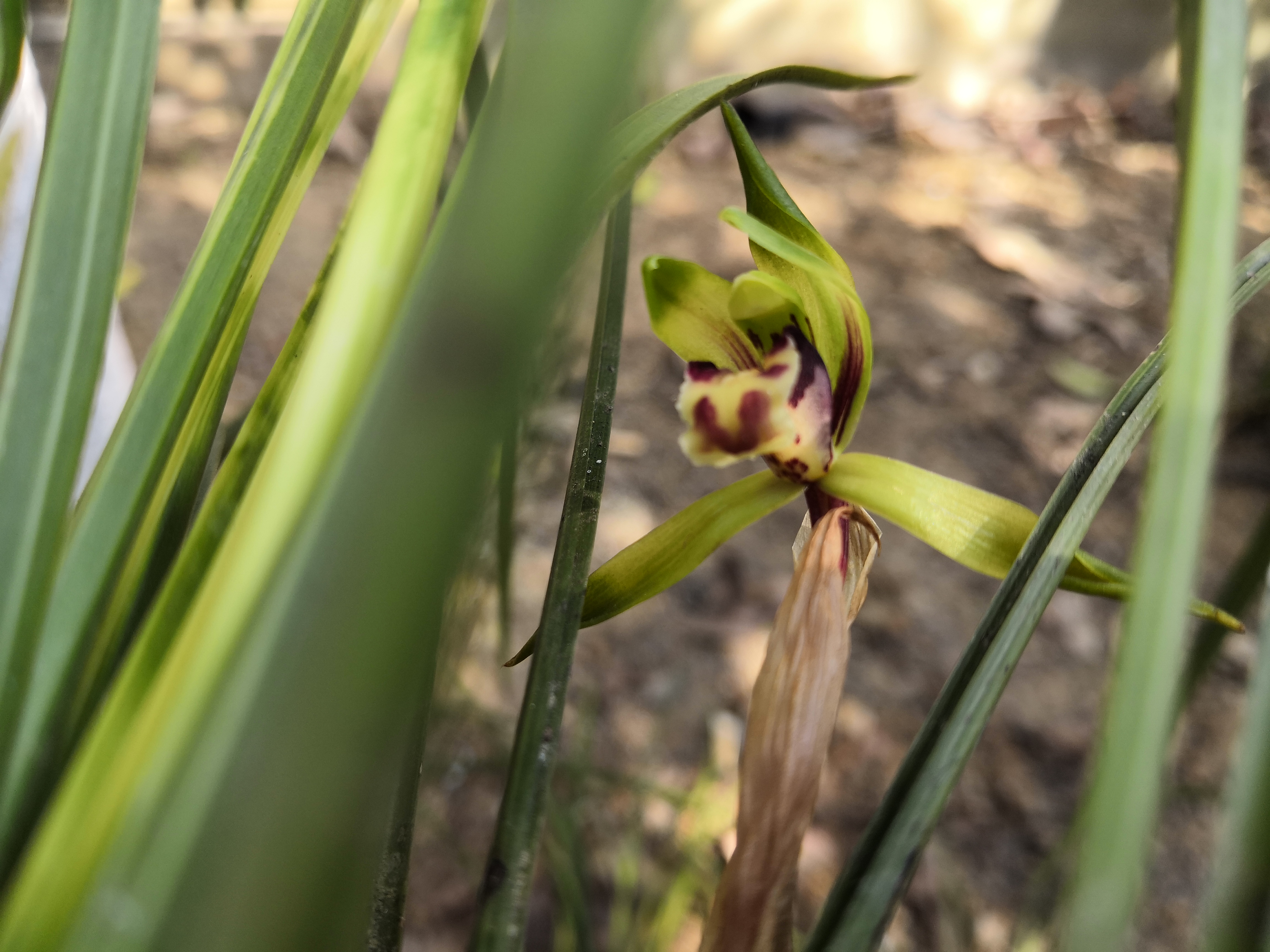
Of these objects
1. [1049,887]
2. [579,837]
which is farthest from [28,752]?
[1049,887]

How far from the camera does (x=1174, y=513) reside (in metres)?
0.16

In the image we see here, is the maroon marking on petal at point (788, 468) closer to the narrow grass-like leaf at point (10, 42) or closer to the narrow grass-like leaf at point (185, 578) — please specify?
the narrow grass-like leaf at point (185, 578)

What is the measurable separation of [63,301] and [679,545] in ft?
0.81

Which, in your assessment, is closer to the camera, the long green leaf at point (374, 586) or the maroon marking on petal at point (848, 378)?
the long green leaf at point (374, 586)

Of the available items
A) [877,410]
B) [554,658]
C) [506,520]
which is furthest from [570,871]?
[877,410]

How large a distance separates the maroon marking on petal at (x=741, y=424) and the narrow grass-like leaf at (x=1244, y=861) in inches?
7.6

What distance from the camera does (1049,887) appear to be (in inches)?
29.4

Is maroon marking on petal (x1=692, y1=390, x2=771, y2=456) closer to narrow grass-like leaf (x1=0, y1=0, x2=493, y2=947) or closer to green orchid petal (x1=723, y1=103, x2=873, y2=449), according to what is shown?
green orchid petal (x1=723, y1=103, x2=873, y2=449)

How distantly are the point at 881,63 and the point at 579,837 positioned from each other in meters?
2.30

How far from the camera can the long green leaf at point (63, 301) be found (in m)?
0.22

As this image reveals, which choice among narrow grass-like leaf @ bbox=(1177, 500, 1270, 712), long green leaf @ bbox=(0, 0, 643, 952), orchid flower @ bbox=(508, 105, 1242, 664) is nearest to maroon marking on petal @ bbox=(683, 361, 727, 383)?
orchid flower @ bbox=(508, 105, 1242, 664)

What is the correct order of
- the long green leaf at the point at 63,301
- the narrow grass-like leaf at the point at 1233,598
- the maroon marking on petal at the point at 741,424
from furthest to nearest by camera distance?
the narrow grass-like leaf at the point at 1233,598 → the maroon marking on petal at the point at 741,424 → the long green leaf at the point at 63,301

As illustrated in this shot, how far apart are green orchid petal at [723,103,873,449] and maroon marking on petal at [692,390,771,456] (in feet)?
0.13

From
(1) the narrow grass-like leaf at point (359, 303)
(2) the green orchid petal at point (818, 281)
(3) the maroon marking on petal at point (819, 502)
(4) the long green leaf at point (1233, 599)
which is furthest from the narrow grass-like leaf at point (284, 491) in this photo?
(4) the long green leaf at point (1233, 599)
